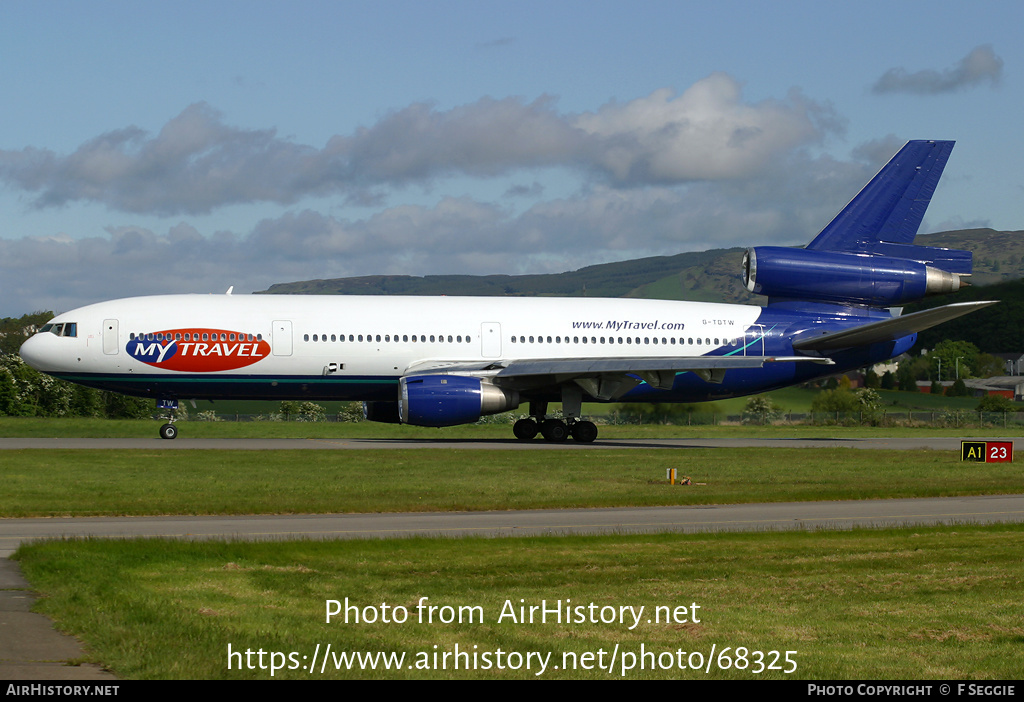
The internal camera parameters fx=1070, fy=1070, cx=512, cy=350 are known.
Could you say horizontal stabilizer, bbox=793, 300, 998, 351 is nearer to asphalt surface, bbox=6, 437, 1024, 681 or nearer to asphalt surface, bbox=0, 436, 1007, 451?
asphalt surface, bbox=0, 436, 1007, 451

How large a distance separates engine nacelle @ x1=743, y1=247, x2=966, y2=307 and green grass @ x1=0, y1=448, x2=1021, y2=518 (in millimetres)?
9333

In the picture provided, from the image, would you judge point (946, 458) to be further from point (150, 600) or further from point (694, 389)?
point (150, 600)

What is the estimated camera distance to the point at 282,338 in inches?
1428

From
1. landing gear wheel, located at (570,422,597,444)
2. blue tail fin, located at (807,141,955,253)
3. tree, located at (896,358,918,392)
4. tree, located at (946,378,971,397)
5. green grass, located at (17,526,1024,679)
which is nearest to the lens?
green grass, located at (17,526,1024,679)

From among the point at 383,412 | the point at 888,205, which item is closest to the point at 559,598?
the point at 383,412

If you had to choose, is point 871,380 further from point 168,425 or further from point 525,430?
point 168,425

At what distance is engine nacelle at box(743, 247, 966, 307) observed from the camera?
40.2 m

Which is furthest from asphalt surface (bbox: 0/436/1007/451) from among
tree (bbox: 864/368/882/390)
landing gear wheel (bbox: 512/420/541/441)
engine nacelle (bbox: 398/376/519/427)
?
tree (bbox: 864/368/882/390)

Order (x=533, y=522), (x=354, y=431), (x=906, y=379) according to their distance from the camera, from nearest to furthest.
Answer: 1. (x=533, y=522)
2. (x=354, y=431)
3. (x=906, y=379)

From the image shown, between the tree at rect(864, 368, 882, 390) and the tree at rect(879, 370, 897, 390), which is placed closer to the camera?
the tree at rect(864, 368, 882, 390)

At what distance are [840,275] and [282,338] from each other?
20.8 metres

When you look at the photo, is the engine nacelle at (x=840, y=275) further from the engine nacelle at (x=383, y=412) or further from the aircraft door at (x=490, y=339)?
the engine nacelle at (x=383, y=412)

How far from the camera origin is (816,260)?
4031 centimetres
